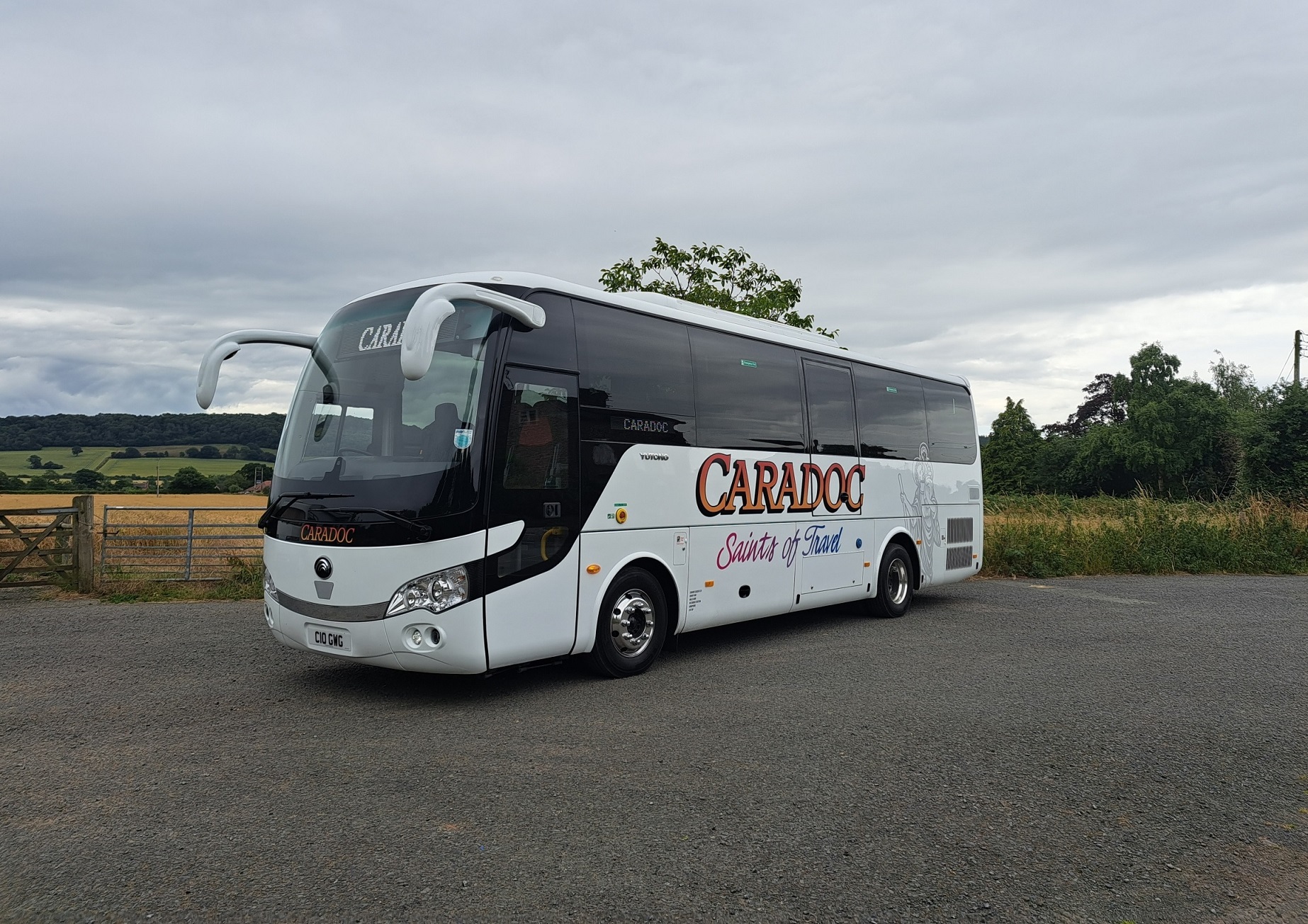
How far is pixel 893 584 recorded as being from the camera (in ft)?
38.8

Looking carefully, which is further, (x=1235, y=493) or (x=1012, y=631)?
(x=1235, y=493)

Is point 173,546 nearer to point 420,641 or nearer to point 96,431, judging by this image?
point 420,641

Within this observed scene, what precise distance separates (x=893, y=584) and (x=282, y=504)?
7653 mm

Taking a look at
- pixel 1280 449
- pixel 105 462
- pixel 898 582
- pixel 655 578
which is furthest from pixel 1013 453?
pixel 655 578

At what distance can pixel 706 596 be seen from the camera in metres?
8.59

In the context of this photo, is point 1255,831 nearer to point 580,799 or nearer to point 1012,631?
point 580,799

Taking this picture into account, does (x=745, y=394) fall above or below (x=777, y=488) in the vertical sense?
above

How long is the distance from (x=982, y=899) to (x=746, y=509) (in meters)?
5.59

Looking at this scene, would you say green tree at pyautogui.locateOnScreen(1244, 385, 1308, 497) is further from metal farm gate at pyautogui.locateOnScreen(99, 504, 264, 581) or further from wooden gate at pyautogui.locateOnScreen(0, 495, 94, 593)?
wooden gate at pyautogui.locateOnScreen(0, 495, 94, 593)

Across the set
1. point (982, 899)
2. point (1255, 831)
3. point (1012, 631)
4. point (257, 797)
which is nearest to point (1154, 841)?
point (1255, 831)

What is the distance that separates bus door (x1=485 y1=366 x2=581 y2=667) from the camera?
6.64 m

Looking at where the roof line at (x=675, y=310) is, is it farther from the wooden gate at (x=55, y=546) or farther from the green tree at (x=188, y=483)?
the green tree at (x=188, y=483)

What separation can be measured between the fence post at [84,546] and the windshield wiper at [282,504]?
7.45m

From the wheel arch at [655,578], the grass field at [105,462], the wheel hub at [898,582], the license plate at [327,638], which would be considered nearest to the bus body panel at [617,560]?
the wheel arch at [655,578]
